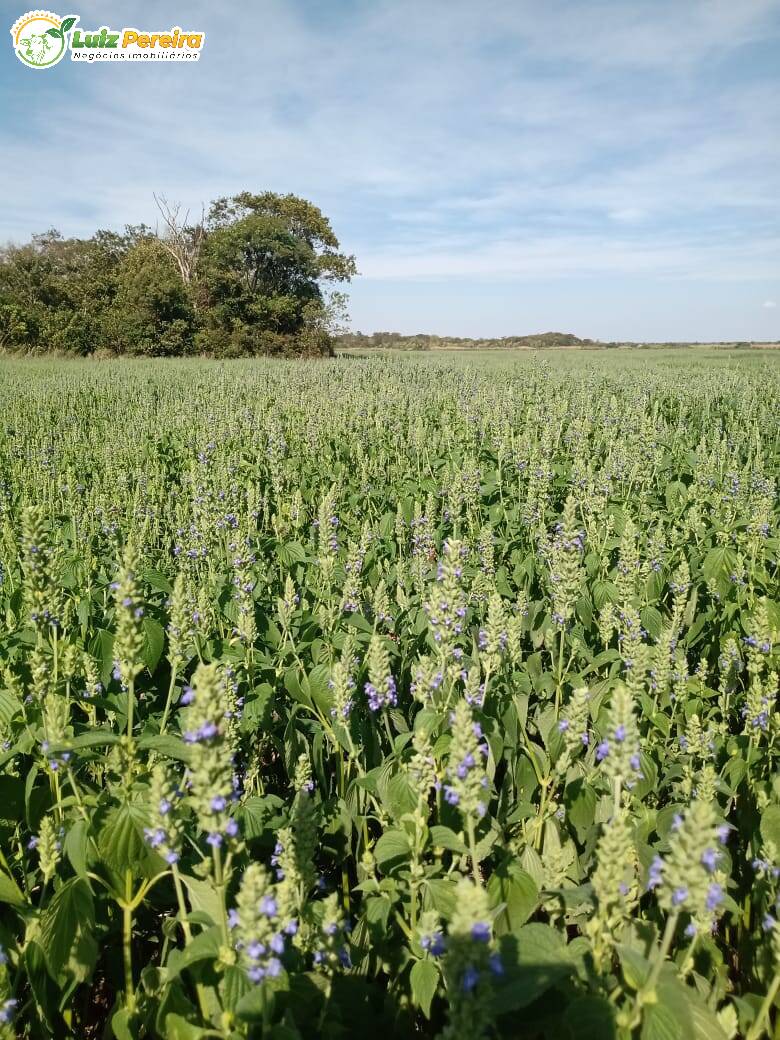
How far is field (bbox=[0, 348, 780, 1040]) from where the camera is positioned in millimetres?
1399

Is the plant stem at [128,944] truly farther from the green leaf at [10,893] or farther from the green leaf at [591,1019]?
the green leaf at [591,1019]

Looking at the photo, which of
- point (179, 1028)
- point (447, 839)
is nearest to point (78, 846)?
point (179, 1028)

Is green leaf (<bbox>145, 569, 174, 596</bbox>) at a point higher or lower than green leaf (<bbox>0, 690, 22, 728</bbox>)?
higher

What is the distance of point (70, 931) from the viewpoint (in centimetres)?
167

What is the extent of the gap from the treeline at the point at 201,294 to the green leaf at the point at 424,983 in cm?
3426

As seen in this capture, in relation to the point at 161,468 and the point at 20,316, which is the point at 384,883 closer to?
the point at 161,468

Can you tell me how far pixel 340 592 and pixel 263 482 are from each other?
3602mm

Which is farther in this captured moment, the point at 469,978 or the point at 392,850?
the point at 392,850

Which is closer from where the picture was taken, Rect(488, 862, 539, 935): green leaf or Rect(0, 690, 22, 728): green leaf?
Rect(488, 862, 539, 935): green leaf

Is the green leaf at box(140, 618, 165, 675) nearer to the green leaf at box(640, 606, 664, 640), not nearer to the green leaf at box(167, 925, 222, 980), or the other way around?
the green leaf at box(167, 925, 222, 980)

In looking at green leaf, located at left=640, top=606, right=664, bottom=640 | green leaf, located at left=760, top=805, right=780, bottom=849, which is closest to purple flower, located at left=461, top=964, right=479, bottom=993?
green leaf, located at left=760, top=805, right=780, bottom=849

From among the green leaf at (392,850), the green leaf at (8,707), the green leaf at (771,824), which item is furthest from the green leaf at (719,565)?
the green leaf at (8,707)

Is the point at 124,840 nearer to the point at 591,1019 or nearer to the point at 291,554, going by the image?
the point at 591,1019

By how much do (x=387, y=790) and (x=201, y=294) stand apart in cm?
3807
